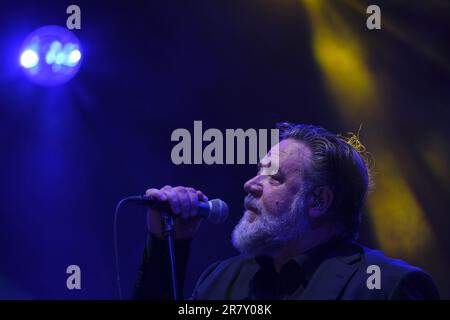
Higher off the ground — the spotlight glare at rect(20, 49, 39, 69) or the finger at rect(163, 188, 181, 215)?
the spotlight glare at rect(20, 49, 39, 69)

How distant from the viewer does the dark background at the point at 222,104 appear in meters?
3.60

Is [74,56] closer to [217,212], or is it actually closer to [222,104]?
[222,104]

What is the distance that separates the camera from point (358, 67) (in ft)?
12.7

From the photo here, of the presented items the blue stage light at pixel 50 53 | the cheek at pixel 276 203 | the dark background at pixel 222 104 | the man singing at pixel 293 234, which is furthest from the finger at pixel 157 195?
the blue stage light at pixel 50 53

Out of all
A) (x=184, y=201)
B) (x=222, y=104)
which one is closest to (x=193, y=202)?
(x=184, y=201)

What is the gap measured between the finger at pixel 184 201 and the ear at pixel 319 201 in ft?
2.05

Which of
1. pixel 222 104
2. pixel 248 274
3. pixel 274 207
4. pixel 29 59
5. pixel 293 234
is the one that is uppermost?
pixel 29 59

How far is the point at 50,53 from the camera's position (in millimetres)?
3475

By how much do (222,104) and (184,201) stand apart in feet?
5.27

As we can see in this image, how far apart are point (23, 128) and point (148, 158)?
29.1 inches

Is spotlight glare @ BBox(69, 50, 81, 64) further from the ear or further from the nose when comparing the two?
the ear

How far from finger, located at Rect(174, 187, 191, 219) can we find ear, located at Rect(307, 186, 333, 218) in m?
0.63

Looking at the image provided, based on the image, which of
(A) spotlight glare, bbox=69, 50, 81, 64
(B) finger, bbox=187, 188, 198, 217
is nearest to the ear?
(B) finger, bbox=187, 188, 198, 217

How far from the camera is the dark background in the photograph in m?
3.60
